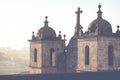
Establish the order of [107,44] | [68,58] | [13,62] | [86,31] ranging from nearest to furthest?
[107,44]
[86,31]
[68,58]
[13,62]

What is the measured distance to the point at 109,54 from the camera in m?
31.8

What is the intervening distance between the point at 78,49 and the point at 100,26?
11.2 feet

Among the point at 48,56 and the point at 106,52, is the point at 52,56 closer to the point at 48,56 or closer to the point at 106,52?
the point at 48,56

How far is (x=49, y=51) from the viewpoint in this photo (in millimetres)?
37781

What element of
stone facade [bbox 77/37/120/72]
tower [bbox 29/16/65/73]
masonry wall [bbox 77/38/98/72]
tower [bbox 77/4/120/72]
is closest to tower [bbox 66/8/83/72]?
tower [bbox 29/16/65/73]

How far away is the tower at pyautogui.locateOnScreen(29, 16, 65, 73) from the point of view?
1474 inches

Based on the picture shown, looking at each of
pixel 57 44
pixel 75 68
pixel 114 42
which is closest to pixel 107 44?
pixel 114 42

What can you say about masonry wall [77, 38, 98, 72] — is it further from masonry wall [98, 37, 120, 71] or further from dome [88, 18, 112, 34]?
dome [88, 18, 112, 34]

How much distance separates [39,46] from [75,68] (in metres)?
5.36

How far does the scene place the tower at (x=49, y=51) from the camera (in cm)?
3744

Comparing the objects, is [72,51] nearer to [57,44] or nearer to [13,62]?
[57,44]

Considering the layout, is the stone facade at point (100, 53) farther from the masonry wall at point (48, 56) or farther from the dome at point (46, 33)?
the dome at point (46, 33)

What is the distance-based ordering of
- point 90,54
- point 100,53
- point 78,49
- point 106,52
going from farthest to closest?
point 78,49 → point 90,54 → point 106,52 → point 100,53

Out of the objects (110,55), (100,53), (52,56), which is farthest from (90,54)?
(52,56)
